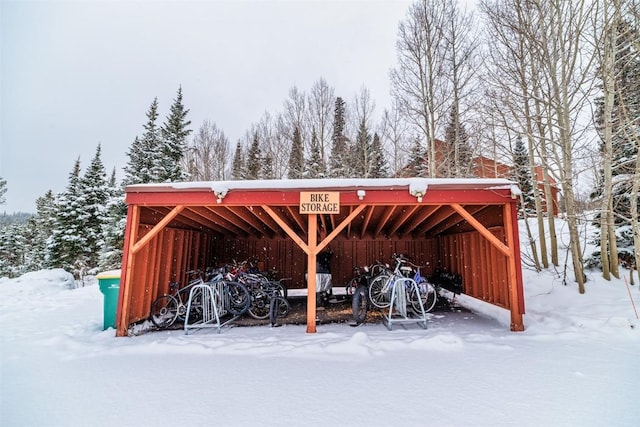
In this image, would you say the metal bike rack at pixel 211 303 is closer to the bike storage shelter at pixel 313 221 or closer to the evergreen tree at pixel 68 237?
the bike storage shelter at pixel 313 221

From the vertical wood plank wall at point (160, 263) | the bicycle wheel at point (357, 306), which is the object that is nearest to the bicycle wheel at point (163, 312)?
the vertical wood plank wall at point (160, 263)

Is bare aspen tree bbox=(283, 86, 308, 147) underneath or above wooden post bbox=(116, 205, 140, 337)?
above

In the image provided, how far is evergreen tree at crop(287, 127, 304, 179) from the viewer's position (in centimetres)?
1728

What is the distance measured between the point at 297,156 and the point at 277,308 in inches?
512

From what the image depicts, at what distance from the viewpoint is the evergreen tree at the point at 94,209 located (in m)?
14.7

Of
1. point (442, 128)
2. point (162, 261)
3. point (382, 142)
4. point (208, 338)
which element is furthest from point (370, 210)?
point (382, 142)

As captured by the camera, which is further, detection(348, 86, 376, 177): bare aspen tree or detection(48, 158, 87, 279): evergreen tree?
detection(348, 86, 376, 177): bare aspen tree

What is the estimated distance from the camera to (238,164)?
20.5m

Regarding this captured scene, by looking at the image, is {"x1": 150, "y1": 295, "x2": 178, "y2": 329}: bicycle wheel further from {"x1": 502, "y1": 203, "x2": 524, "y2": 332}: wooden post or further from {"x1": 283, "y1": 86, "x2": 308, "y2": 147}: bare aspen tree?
{"x1": 283, "y1": 86, "x2": 308, "y2": 147}: bare aspen tree

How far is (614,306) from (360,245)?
557 centimetres

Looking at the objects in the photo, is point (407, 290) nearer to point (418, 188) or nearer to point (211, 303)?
point (418, 188)

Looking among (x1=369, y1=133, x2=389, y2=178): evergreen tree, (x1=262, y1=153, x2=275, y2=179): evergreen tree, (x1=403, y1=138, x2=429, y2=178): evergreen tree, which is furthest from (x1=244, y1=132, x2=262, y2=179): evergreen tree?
(x1=403, y1=138, x2=429, y2=178): evergreen tree

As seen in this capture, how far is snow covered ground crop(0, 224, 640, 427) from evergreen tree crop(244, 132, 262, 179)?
47.8 feet

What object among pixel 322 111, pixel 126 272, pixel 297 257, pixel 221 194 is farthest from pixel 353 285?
pixel 322 111
